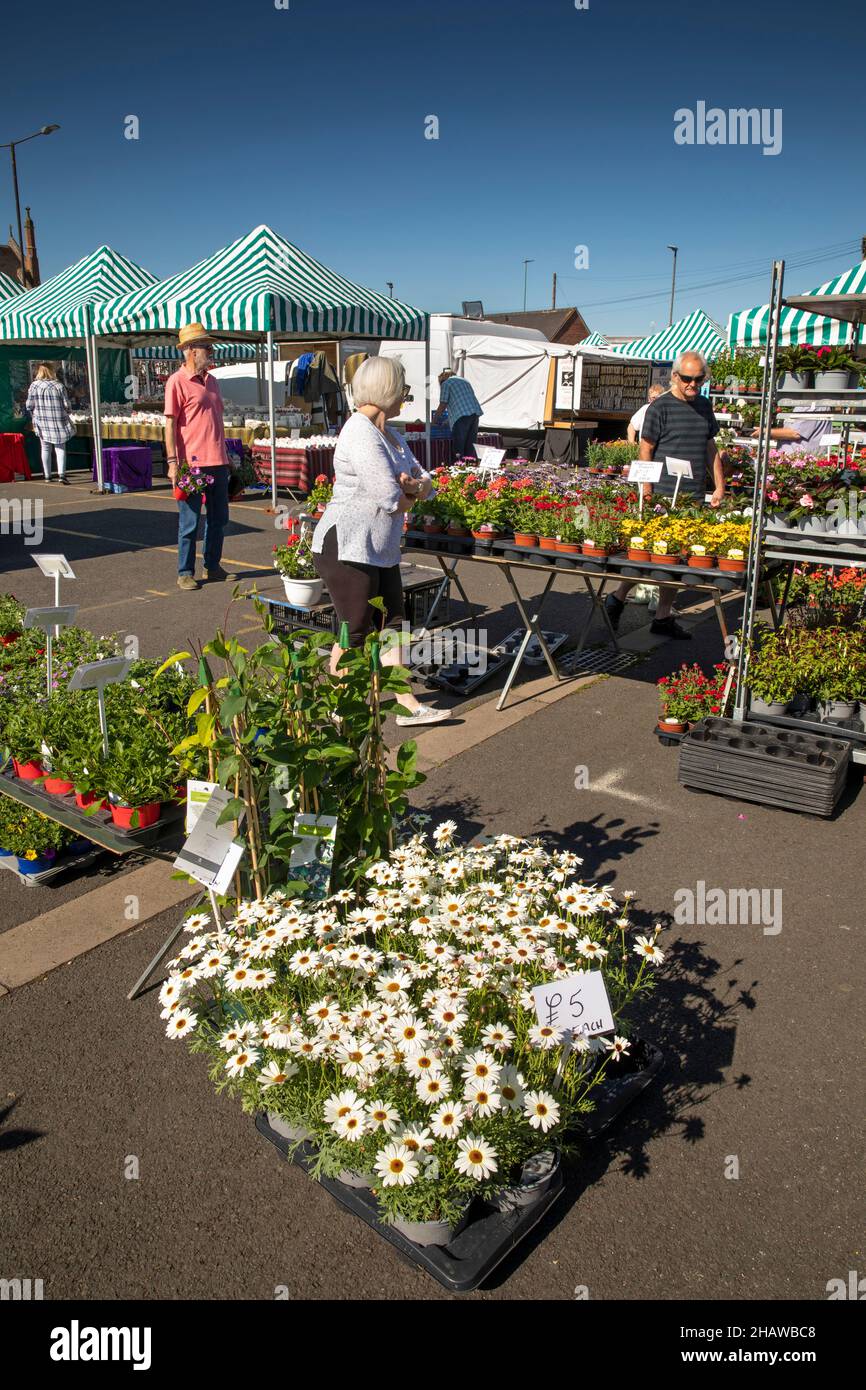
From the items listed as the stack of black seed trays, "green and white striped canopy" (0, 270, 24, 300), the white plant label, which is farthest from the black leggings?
"green and white striped canopy" (0, 270, 24, 300)

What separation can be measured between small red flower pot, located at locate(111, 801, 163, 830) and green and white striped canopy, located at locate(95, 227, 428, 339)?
31.0 feet

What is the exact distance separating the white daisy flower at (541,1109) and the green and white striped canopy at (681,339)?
24114 millimetres

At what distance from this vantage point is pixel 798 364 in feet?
18.3

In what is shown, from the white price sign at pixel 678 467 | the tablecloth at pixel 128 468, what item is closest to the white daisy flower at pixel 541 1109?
the white price sign at pixel 678 467

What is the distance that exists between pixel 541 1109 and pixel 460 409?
14855 millimetres

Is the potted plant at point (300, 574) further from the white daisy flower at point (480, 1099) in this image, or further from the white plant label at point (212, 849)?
the white daisy flower at point (480, 1099)

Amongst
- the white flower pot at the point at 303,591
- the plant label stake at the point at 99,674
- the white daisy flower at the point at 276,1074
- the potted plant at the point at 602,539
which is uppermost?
the potted plant at the point at 602,539

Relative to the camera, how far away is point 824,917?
3.62 meters

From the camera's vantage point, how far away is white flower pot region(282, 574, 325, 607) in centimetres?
679

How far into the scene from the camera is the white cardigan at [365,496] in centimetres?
461

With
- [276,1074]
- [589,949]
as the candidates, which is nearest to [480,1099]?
[276,1074]

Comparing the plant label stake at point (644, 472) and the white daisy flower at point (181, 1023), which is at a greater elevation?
the plant label stake at point (644, 472)

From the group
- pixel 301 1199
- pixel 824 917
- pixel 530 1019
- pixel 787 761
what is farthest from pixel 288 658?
pixel 787 761
